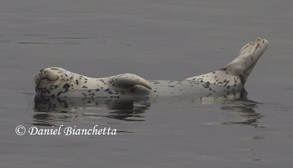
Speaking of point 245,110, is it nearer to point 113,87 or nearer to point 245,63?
point 245,63

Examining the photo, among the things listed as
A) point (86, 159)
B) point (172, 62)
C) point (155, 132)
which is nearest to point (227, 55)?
point (172, 62)

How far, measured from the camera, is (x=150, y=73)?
18234 millimetres

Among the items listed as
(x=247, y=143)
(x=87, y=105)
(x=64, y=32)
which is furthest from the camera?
(x=64, y=32)

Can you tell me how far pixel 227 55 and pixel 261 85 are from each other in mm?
2837

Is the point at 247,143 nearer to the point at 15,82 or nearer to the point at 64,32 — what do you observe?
the point at 15,82

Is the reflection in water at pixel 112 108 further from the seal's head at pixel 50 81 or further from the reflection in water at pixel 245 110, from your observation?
the seal's head at pixel 50 81

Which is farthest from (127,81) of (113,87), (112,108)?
(112,108)

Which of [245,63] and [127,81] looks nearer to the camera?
[127,81]

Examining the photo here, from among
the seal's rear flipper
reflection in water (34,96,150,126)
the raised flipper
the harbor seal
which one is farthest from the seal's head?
the seal's rear flipper

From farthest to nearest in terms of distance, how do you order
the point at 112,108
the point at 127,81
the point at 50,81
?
the point at 50,81 → the point at 127,81 → the point at 112,108

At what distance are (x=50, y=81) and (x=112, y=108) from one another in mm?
1184

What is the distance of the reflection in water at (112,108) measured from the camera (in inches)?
575

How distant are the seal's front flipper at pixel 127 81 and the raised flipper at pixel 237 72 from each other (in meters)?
1.22

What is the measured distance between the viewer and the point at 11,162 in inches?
484
